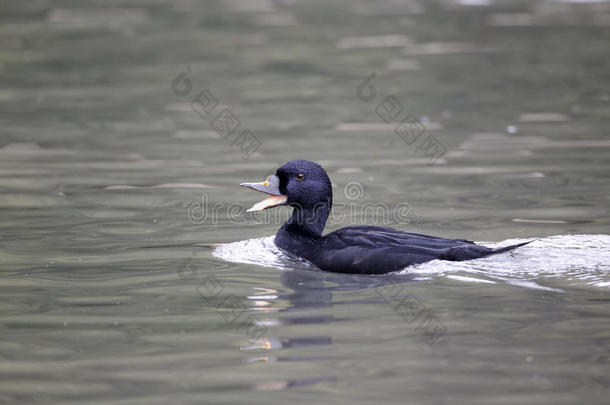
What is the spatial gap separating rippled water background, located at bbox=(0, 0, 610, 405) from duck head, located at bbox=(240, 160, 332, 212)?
19.9 inches

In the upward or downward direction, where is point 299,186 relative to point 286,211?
upward

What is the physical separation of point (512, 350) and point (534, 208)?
4.02m

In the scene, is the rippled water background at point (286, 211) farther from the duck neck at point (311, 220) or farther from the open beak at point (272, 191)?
the open beak at point (272, 191)

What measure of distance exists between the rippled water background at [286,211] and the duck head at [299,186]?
506 mm

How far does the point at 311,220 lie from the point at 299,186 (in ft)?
1.02

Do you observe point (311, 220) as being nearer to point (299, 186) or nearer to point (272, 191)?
point (299, 186)

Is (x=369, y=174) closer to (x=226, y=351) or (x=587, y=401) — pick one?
(x=226, y=351)

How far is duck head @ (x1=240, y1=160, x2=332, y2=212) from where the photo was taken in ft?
27.5

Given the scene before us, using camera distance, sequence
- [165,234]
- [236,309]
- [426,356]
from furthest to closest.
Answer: [165,234]
[236,309]
[426,356]

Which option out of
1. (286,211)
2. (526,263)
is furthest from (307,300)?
(286,211)

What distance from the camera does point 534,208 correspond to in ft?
32.1

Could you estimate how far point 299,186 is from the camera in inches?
331

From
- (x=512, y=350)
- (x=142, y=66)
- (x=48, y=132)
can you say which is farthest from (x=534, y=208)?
(x=142, y=66)

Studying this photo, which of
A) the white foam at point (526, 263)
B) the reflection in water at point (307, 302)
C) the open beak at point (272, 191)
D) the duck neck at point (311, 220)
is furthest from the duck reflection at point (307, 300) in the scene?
the open beak at point (272, 191)
